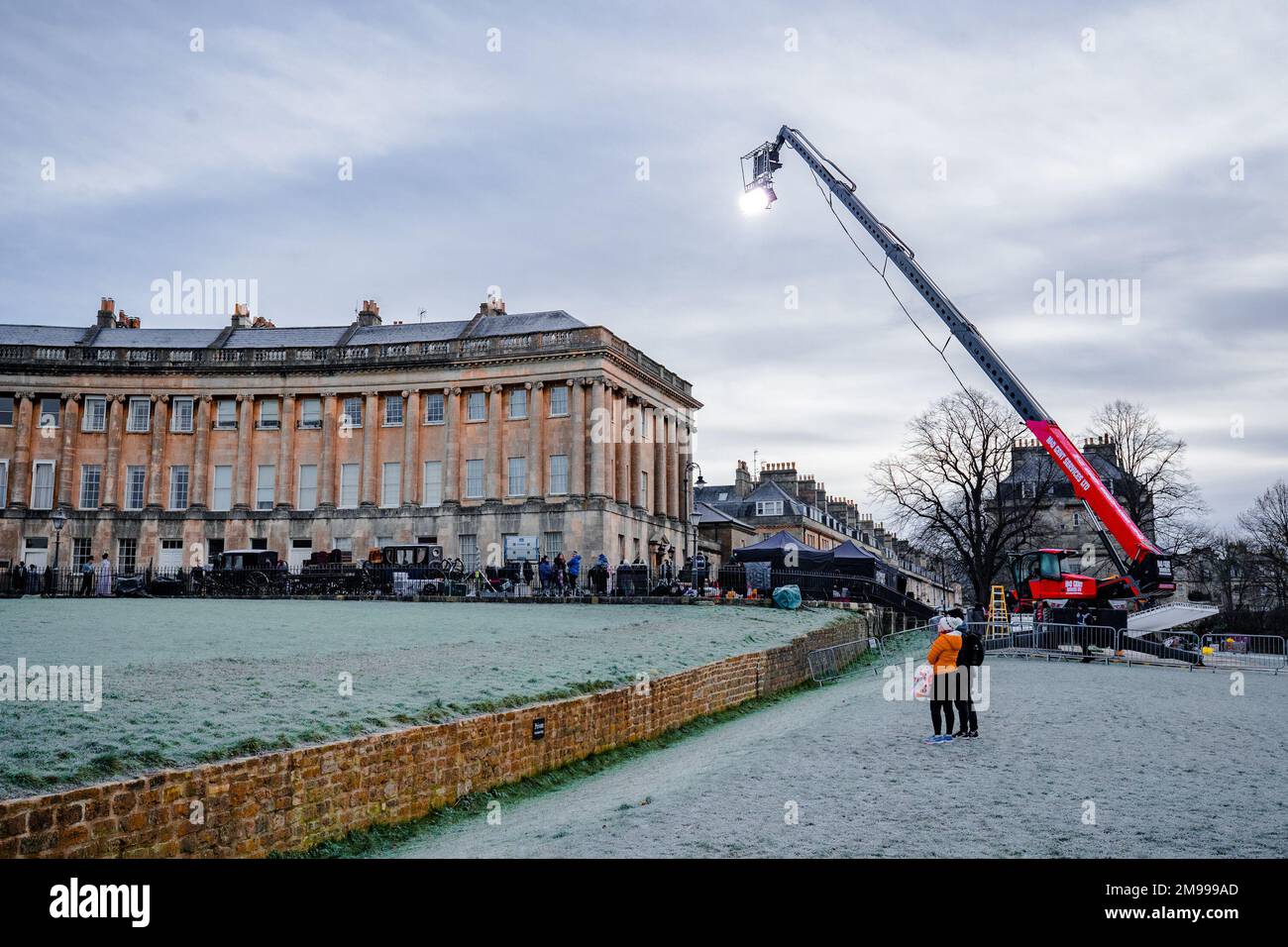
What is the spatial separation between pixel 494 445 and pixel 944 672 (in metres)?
47.6

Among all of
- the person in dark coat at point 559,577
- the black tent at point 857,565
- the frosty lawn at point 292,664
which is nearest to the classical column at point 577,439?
the person in dark coat at point 559,577

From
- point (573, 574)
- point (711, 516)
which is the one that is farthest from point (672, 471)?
point (573, 574)

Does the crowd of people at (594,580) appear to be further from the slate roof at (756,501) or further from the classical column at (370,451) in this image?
the slate roof at (756,501)

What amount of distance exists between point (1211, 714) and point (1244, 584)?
61724mm

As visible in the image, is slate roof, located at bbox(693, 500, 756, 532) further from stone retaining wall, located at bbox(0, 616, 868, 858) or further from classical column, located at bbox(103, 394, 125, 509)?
stone retaining wall, located at bbox(0, 616, 868, 858)

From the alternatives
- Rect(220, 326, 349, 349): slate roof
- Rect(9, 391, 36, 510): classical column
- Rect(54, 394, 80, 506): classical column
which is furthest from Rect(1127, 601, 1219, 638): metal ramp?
Rect(9, 391, 36, 510): classical column

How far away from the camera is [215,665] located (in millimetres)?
15297

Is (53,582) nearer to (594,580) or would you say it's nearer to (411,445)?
(594,580)

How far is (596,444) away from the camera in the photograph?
58156 millimetres

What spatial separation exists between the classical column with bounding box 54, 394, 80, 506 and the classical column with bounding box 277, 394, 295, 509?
34.8ft

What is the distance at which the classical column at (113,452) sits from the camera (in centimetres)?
6259

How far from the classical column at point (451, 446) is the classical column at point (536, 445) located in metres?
4.29
